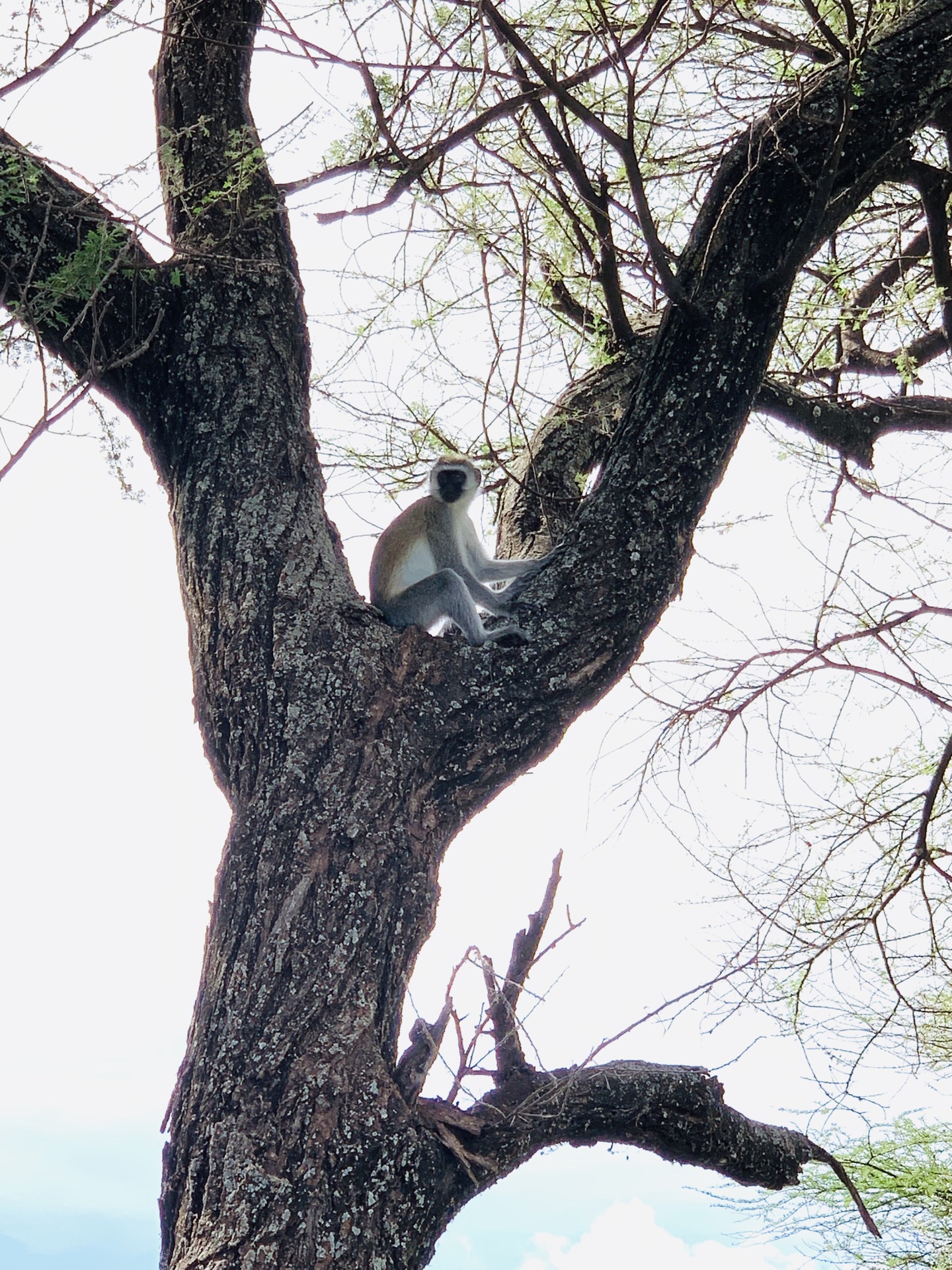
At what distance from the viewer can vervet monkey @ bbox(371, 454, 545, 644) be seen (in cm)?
421

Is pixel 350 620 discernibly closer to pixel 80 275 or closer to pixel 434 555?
pixel 80 275

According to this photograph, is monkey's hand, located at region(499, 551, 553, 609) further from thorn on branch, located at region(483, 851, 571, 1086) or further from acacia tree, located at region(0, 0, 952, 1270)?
thorn on branch, located at region(483, 851, 571, 1086)

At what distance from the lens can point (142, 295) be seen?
330 cm

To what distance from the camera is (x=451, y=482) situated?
477 centimetres

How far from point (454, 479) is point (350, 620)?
75.1 inches

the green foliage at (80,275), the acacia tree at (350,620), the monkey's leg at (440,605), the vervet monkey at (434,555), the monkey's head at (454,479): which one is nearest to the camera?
the acacia tree at (350,620)

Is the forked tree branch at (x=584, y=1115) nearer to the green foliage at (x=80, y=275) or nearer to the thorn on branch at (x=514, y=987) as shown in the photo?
the thorn on branch at (x=514, y=987)

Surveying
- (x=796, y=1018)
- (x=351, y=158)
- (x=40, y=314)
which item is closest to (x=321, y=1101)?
Result: (x=796, y=1018)

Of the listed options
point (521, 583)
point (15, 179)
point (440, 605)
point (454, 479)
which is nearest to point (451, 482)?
point (454, 479)

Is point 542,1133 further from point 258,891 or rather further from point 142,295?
point 142,295

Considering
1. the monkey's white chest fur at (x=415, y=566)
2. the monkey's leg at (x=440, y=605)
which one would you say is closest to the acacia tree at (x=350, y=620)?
the monkey's leg at (x=440, y=605)

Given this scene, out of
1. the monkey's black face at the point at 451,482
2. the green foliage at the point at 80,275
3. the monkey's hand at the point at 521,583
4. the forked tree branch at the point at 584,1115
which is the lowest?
the forked tree branch at the point at 584,1115

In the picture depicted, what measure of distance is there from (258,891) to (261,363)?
1.52 meters

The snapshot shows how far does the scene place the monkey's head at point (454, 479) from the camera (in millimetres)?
4688
